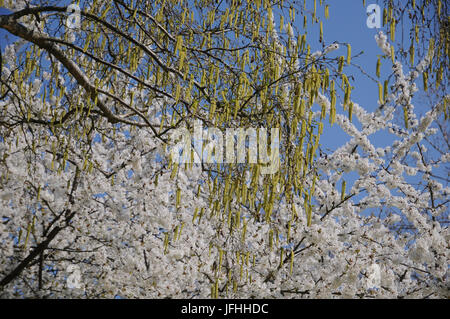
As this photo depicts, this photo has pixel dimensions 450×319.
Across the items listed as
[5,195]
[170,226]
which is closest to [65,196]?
[5,195]

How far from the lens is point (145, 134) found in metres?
3.82

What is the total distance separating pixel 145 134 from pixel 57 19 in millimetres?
1460

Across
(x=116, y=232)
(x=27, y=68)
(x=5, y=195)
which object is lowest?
(x=116, y=232)

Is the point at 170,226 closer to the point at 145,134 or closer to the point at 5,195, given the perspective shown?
the point at 145,134

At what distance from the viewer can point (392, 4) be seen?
7.19 ft

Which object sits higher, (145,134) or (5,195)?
(145,134)

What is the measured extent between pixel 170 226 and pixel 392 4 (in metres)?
2.80

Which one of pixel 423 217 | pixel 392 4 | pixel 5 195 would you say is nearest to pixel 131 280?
pixel 5 195
